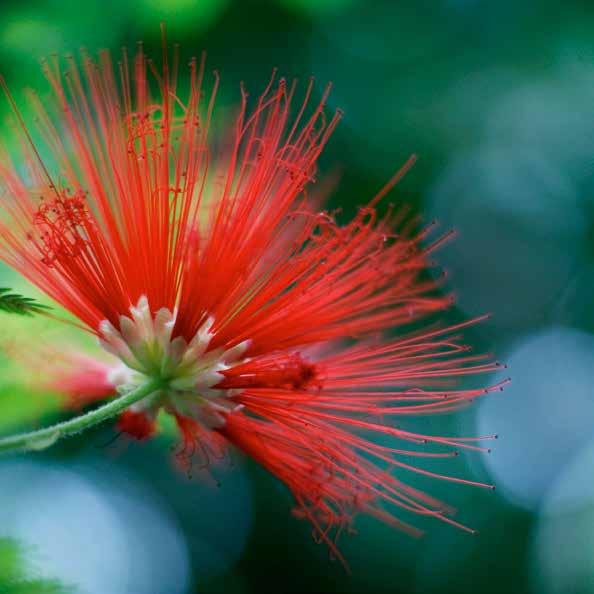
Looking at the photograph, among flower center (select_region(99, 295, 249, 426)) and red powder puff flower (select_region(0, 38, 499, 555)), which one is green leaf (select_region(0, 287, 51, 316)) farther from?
flower center (select_region(99, 295, 249, 426))

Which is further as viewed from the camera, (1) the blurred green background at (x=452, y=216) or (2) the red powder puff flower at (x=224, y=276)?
(1) the blurred green background at (x=452, y=216)

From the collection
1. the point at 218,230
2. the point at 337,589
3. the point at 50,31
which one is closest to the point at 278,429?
the point at 218,230

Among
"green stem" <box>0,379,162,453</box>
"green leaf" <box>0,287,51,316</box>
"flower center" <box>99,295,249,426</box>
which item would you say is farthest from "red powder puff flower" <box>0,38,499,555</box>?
"green leaf" <box>0,287,51,316</box>

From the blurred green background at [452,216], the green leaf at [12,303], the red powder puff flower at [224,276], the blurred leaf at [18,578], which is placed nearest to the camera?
the green leaf at [12,303]

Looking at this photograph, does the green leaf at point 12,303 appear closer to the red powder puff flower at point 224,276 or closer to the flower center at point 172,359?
the red powder puff flower at point 224,276

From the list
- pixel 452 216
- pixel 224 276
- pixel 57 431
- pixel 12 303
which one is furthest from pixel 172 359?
pixel 452 216

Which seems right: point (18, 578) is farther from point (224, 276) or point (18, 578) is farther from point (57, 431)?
Result: point (224, 276)

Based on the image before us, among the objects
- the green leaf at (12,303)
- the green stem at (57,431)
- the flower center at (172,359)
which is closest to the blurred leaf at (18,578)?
the green stem at (57,431)
